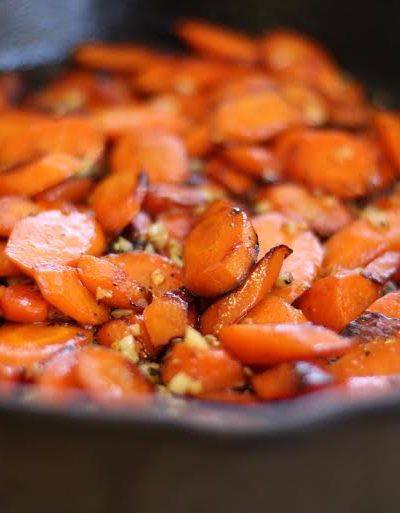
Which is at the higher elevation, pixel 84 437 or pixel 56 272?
pixel 84 437

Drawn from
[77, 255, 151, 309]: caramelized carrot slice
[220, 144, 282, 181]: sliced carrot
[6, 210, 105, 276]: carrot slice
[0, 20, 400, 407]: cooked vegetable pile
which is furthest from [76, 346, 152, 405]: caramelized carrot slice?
[220, 144, 282, 181]: sliced carrot

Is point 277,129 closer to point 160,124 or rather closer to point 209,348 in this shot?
point 160,124

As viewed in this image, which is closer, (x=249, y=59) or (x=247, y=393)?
(x=247, y=393)

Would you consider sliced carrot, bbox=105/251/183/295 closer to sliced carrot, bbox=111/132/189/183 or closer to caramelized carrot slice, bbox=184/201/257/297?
caramelized carrot slice, bbox=184/201/257/297

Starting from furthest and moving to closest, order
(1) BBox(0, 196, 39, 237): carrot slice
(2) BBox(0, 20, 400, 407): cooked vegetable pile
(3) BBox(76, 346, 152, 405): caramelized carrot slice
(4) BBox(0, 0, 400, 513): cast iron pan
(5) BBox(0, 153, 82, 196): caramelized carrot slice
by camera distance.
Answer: (5) BBox(0, 153, 82, 196): caramelized carrot slice < (1) BBox(0, 196, 39, 237): carrot slice < (2) BBox(0, 20, 400, 407): cooked vegetable pile < (3) BBox(76, 346, 152, 405): caramelized carrot slice < (4) BBox(0, 0, 400, 513): cast iron pan

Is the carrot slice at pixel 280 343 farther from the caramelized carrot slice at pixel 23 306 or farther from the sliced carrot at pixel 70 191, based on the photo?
the sliced carrot at pixel 70 191

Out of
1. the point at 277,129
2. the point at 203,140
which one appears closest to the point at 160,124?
the point at 203,140

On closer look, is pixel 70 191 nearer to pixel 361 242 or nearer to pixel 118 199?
pixel 118 199
